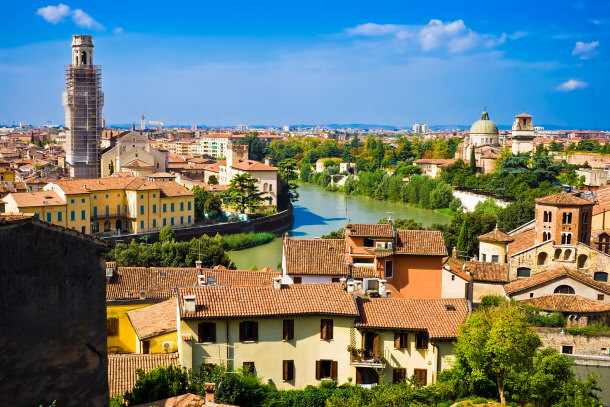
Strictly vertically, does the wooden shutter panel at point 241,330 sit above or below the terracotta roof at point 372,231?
below

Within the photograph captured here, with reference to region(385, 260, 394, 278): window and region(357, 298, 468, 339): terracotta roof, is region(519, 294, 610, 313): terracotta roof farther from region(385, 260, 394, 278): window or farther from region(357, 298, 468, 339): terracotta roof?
region(357, 298, 468, 339): terracotta roof

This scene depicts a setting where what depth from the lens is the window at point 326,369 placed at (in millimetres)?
11289

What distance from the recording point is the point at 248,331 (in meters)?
11.0

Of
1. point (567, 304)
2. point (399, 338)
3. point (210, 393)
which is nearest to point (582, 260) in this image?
point (567, 304)

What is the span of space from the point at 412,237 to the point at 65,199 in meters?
16.6

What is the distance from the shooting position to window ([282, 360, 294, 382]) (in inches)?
439

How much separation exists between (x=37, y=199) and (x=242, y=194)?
12.7 metres

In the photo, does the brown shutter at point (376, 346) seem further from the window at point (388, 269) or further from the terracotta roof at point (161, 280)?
the window at point (388, 269)

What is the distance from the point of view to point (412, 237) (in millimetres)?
16422

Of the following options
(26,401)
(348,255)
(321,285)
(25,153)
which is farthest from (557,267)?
(25,153)

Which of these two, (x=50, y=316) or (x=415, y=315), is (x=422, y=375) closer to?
(x=415, y=315)

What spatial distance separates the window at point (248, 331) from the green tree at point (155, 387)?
171 cm

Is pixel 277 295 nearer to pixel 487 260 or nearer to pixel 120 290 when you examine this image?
pixel 120 290

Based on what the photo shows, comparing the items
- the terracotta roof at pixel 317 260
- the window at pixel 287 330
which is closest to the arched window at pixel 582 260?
the terracotta roof at pixel 317 260
